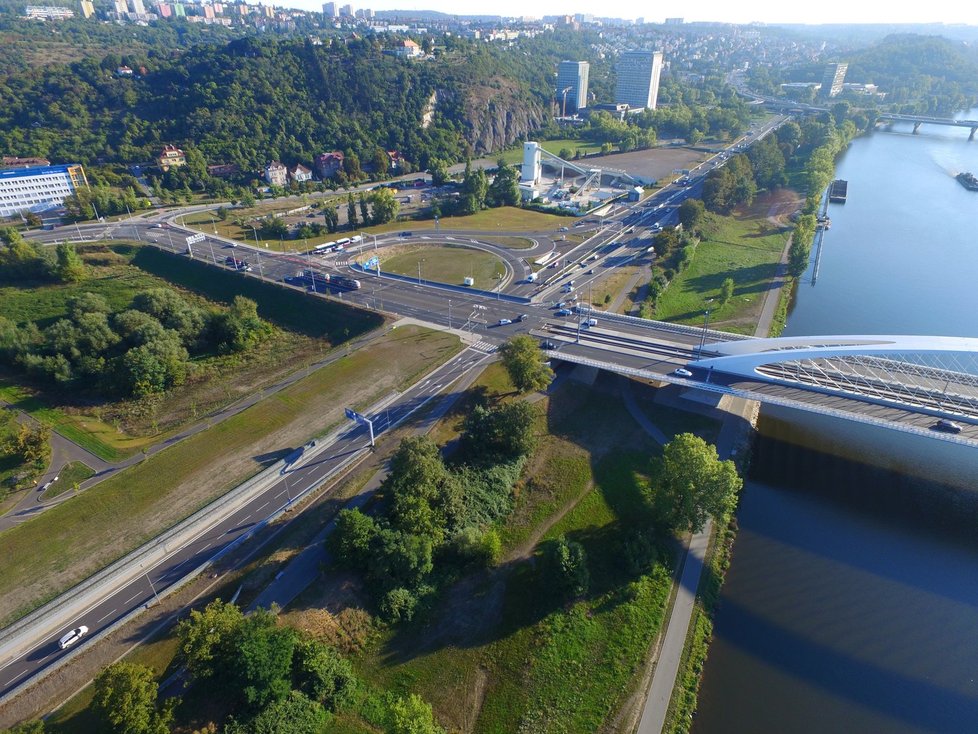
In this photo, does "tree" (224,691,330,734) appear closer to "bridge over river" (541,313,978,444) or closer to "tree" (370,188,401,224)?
"bridge over river" (541,313,978,444)

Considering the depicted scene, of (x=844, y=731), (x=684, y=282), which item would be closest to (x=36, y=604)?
(x=844, y=731)

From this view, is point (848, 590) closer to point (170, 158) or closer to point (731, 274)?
point (731, 274)

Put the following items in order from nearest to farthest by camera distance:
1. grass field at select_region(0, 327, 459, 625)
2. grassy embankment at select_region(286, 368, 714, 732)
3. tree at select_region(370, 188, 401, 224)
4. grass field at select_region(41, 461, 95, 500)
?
grassy embankment at select_region(286, 368, 714, 732), grass field at select_region(0, 327, 459, 625), grass field at select_region(41, 461, 95, 500), tree at select_region(370, 188, 401, 224)

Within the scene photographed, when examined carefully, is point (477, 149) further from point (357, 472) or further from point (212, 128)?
point (357, 472)

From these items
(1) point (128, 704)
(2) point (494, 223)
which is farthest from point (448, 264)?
(1) point (128, 704)

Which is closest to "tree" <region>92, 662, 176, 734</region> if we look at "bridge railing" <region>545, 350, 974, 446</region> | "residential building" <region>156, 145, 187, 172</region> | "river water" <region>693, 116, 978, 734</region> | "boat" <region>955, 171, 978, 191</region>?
"river water" <region>693, 116, 978, 734</region>
